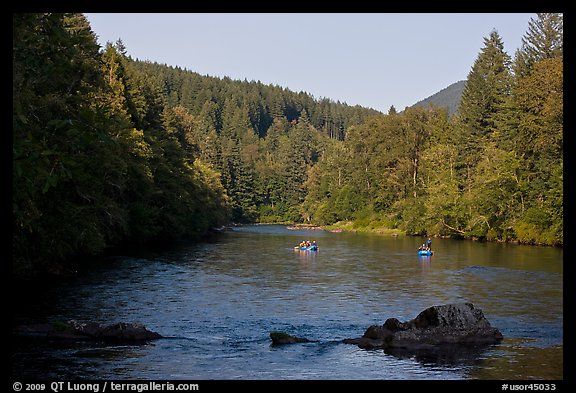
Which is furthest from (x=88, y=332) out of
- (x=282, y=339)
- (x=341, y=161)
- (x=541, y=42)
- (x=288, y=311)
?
(x=341, y=161)

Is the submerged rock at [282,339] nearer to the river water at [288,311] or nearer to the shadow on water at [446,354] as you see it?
the river water at [288,311]

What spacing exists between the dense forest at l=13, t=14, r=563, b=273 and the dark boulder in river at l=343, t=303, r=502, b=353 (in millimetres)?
10895

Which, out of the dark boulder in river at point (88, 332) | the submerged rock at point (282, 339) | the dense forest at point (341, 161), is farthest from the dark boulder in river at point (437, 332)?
the dense forest at point (341, 161)

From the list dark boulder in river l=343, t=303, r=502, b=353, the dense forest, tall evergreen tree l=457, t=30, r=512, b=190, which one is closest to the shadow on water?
dark boulder in river l=343, t=303, r=502, b=353

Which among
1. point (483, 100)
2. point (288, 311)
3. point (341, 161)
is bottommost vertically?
point (288, 311)

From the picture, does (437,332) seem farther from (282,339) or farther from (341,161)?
(341,161)

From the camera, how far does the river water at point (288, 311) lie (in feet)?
58.5

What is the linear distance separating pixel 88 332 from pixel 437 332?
11.4m

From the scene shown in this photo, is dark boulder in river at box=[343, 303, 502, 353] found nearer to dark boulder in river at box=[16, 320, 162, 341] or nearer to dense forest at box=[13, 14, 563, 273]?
dark boulder in river at box=[16, 320, 162, 341]

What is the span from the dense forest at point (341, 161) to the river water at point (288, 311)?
4529mm

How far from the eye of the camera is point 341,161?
135250 millimetres

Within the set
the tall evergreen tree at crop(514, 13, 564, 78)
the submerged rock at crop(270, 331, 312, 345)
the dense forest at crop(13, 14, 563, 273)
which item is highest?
the tall evergreen tree at crop(514, 13, 564, 78)

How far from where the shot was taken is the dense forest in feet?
88.9
